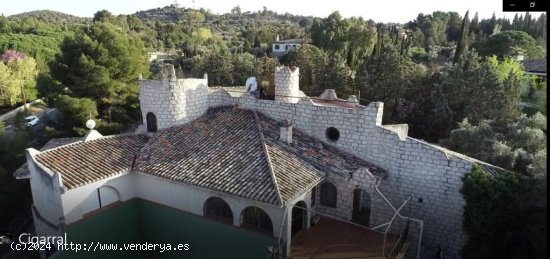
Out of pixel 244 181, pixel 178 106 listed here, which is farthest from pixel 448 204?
pixel 178 106

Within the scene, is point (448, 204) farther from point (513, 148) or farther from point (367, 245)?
point (513, 148)

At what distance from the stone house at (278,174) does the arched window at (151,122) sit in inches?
45.4

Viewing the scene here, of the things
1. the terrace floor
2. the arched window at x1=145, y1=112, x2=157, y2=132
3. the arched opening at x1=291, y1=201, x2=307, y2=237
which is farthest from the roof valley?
the arched window at x1=145, y1=112, x2=157, y2=132

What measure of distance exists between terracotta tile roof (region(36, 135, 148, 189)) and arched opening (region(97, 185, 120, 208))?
77 cm

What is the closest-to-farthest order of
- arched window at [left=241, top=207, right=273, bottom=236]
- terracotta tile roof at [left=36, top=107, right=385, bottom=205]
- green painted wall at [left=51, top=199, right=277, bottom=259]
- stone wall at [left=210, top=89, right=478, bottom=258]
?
terracotta tile roof at [left=36, top=107, right=385, bottom=205] → arched window at [left=241, top=207, right=273, bottom=236] → green painted wall at [left=51, top=199, right=277, bottom=259] → stone wall at [left=210, top=89, right=478, bottom=258]

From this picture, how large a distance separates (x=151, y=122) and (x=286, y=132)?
744 centimetres

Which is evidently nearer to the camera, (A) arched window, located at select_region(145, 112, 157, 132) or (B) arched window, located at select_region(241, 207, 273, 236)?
(B) arched window, located at select_region(241, 207, 273, 236)

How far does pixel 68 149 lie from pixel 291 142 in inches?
395

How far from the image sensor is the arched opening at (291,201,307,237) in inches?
589

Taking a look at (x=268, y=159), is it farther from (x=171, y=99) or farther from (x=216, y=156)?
(x=171, y=99)

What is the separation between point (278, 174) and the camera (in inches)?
563

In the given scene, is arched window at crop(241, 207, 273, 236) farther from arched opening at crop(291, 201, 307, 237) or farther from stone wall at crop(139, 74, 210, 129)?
stone wall at crop(139, 74, 210, 129)

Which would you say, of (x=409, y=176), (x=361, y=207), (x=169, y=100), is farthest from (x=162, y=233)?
(x=409, y=176)

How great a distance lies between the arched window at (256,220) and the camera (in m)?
14.4
